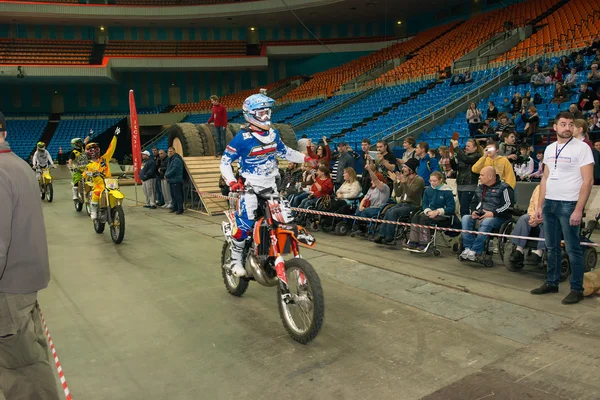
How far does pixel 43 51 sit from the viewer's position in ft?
108

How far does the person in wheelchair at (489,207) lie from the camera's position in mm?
6359

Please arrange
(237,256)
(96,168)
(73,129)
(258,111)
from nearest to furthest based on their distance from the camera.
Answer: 1. (258,111)
2. (237,256)
3. (96,168)
4. (73,129)

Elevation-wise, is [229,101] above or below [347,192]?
above

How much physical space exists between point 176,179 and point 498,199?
8321mm

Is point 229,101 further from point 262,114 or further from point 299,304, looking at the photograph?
point 299,304

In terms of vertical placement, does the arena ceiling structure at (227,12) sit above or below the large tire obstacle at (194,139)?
above

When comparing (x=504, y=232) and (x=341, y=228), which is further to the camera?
(x=341, y=228)

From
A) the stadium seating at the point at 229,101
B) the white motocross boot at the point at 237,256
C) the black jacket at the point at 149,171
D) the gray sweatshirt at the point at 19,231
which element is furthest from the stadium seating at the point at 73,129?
the gray sweatshirt at the point at 19,231

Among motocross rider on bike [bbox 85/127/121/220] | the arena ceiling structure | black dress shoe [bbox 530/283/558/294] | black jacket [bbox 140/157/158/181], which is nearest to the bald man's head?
black dress shoe [bbox 530/283/558/294]

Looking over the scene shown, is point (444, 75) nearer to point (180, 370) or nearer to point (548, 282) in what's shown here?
point (548, 282)

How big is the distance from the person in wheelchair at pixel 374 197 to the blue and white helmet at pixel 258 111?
155 inches

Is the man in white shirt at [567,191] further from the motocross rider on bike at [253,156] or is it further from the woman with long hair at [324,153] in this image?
the woman with long hair at [324,153]

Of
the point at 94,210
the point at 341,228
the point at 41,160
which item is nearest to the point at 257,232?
the point at 341,228

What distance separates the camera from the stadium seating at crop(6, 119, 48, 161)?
98.6 feet
